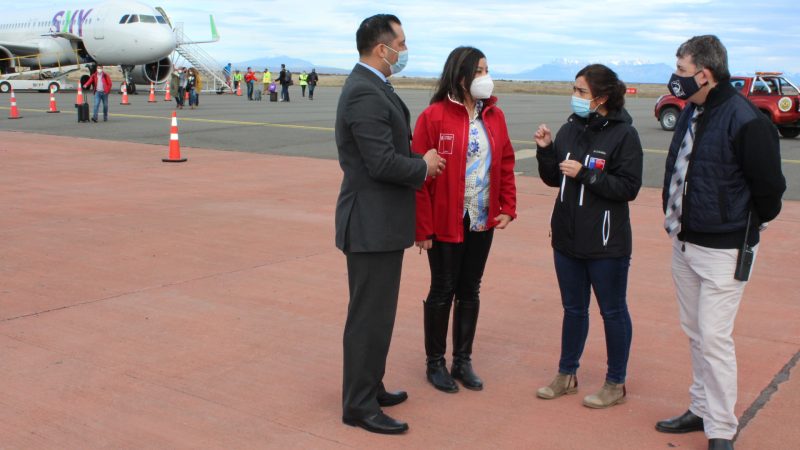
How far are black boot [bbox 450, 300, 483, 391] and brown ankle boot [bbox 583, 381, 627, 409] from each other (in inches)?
24.9

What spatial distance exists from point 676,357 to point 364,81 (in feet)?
9.11

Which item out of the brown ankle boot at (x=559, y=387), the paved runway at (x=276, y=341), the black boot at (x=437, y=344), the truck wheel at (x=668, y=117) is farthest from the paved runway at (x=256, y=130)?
the black boot at (x=437, y=344)

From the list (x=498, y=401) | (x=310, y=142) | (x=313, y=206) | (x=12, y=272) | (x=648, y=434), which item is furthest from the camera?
(x=310, y=142)

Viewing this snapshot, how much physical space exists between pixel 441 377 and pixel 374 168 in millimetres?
1465

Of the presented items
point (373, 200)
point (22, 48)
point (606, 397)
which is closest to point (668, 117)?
point (606, 397)

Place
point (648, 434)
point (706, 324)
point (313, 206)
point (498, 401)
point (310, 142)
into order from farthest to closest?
point (310, 142) < point (313, 206) < point (498, 401) < point (648, 434) < point (706, 324)

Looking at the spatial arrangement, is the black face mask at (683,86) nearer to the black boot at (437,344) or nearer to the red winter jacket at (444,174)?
the red winter jacket at (444,174)

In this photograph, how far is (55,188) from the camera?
1178 centimetres

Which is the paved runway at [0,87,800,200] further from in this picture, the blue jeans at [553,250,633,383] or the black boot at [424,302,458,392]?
the black boot at [424,302,458,392]

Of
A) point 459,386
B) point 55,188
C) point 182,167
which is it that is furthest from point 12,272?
point 182,167

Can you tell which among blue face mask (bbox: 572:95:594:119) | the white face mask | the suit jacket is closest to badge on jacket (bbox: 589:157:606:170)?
blue face mask (bbox: 572:95:594:119)

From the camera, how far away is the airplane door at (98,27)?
123 feet

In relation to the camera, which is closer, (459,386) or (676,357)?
(459,386)

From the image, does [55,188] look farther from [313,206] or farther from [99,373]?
[99,373]
